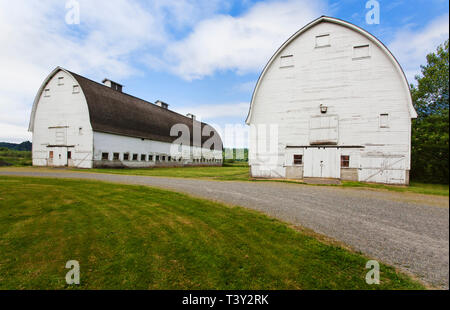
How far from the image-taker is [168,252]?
4.16m

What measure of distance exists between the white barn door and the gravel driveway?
24.1ft

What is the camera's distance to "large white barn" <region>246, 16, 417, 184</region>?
14.2 meters

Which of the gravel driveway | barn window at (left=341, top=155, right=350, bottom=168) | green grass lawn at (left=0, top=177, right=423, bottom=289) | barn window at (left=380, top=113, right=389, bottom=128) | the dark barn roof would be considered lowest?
green grass lawn at (left=0, top=177, right=423, bottom=289)

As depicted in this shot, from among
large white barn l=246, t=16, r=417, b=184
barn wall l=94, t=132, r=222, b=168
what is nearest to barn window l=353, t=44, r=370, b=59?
large white barn l=246, t=16, r=417, b=184

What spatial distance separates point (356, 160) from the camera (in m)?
15.2

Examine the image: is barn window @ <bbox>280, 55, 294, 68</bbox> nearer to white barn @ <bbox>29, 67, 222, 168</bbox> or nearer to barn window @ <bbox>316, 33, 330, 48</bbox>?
barn window @ <bbox>316, 33, 330, 48</bbox>

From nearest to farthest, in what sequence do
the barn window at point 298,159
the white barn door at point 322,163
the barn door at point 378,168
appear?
the barn door at point 378,168 < the white barn door at point 322,163 < the barn window at point 298,159

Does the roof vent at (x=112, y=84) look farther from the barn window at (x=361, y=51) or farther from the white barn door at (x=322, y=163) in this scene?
the barn window at (x=361, y=51)

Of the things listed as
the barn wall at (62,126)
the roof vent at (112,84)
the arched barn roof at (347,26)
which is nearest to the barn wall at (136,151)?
the barn wall at (62,126)

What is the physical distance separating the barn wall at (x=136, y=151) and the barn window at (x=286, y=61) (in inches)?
940

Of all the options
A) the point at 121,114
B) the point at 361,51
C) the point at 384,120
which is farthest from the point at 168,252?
the point at 121,114

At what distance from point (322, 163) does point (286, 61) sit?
29.8 ft

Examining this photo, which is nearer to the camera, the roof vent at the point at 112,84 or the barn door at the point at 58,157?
the barn door at the point at 58,157

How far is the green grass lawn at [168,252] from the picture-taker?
10.6 feet
